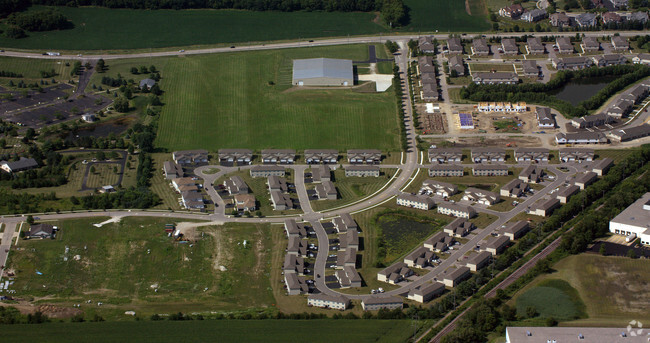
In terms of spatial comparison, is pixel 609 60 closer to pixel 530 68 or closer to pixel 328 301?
Answer: pixel 530 68

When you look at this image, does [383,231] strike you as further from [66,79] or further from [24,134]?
[66,79]

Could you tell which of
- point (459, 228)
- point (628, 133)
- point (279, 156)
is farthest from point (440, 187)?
point (628, 133)

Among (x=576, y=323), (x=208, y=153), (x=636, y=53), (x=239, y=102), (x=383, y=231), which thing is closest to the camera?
(x=576, y=323)

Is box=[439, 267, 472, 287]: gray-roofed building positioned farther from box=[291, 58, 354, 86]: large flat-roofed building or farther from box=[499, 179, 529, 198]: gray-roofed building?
box=[291, 58, 354, 86]: large flat-roofed building

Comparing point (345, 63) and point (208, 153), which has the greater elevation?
point (345, 63)

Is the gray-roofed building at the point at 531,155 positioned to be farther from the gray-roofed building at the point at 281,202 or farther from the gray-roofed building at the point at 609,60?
the gray-roofed building at the point at 609,60

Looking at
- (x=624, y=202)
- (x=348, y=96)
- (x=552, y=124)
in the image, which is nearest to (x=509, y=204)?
(x=624, y=202)
